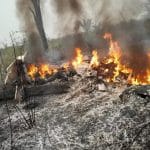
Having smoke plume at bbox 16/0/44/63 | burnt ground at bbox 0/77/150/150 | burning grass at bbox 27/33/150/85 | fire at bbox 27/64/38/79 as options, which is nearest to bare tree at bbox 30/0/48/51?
smoke plume at bbox 16/0/44/63

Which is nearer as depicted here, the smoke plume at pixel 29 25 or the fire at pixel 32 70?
the fire at pixel 32 70

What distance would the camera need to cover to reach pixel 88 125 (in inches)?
366

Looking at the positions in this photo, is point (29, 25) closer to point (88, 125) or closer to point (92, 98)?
point (92, 98)

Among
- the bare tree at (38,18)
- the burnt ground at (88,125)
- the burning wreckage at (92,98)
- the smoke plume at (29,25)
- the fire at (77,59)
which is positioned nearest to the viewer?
the burnt ground at (88,125)

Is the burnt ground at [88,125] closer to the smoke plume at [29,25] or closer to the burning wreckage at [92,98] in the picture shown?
the burning wreckage at [92,98]

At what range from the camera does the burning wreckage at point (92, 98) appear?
8.53 meters

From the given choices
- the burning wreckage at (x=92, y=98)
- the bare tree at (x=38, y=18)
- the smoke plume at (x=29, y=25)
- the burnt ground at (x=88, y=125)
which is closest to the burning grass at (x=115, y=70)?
the burning wreckage at (x=92, y=98)

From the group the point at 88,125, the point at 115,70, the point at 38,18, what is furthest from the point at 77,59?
the point at 88,125

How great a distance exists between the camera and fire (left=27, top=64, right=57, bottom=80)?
1633 centimetres

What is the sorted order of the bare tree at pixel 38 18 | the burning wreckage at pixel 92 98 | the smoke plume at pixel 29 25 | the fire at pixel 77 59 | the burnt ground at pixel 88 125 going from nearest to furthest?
the burnt ground at pixel 88 125
the burning wreckage at pixel 92 98
the fire at pixel 77 59
the smoke plume at pixel 29 25
the bare tree at pixel 38 18

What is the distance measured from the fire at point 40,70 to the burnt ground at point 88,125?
4644 millimetres

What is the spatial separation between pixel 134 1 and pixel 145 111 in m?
23.4

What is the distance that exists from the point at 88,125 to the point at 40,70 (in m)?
8.24

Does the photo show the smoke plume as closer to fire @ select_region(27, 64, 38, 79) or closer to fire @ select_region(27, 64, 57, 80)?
fire @ select_region(27, 64, 57, 80)
